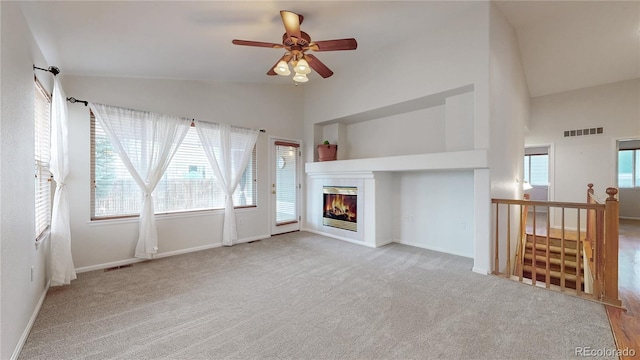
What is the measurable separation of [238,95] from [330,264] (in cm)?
349

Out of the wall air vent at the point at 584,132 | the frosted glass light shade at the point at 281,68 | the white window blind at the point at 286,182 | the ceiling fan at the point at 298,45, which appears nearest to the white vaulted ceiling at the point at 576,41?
the wall air vent at the point at 584,132

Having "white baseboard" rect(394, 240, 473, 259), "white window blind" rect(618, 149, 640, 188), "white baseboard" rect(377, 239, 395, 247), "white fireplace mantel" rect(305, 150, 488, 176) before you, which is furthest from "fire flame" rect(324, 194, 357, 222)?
"white window blind" rect(618, 149, 640, 188)

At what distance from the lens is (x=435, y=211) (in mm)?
4332

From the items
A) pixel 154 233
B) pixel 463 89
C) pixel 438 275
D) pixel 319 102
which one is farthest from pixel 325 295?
pixel 319 102

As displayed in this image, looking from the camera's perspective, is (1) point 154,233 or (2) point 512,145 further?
(2) point 512,145

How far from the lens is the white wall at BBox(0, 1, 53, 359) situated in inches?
66.1

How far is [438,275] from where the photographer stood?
3.19 m

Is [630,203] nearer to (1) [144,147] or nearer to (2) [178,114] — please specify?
(2) [178,114]

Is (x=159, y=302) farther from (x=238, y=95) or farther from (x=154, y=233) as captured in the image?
(x=238, y=95)

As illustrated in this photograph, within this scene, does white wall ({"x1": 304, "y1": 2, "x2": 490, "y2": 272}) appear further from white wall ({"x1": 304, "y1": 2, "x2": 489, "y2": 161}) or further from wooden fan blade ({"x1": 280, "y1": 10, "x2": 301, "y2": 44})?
wooden fan blade ({"x1": 280, "y1": 10, "x2": 301, "y2": 44})

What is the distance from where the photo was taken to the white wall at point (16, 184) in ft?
5.50

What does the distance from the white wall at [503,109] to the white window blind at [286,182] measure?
3.77 meters

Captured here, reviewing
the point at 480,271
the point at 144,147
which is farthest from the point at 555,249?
the point at 144,147

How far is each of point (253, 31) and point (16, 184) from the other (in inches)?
103
